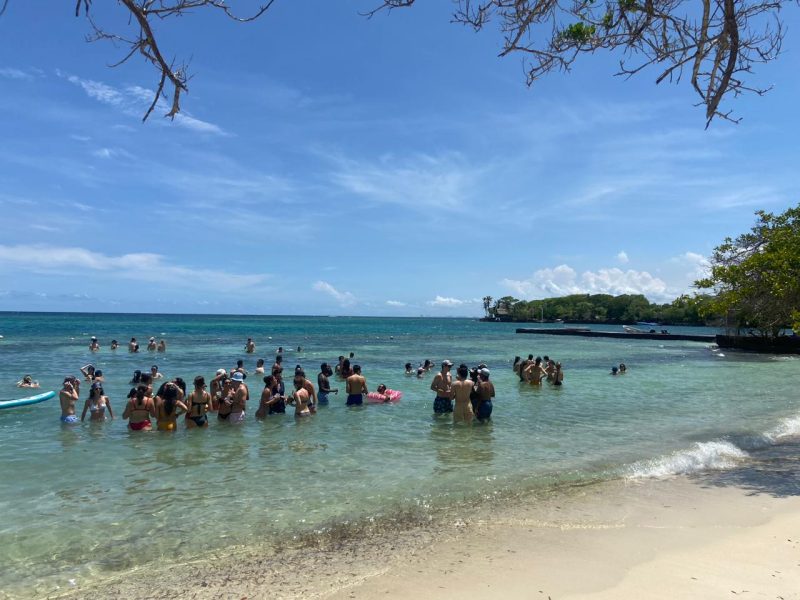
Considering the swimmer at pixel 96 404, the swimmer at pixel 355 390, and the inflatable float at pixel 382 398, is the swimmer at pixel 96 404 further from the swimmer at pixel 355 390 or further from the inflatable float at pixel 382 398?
the inflatable float at pixel 382 398

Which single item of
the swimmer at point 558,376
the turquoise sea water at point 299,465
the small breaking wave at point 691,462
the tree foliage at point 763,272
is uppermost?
the tree foliage at point 763,272

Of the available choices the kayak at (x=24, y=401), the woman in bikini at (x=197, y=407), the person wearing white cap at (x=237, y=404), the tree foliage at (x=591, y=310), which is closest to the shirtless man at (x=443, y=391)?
the person wearing white cap at (x=237, y=404)

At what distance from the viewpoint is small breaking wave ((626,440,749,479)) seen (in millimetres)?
7961

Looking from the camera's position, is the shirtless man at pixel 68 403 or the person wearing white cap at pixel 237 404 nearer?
the person wearing white cap at pixel 237 404

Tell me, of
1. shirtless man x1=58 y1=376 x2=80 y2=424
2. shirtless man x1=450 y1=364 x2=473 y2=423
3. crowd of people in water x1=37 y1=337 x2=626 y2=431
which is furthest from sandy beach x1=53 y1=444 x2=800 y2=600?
A: shirtless man x1=58 y1=376 x2=80 y2=424

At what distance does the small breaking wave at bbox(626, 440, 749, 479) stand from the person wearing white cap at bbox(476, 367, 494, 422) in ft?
11.3

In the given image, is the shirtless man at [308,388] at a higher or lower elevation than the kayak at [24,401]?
higher

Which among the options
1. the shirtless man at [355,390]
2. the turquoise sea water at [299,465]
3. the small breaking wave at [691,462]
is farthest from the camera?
the shirtless man at [355,390]

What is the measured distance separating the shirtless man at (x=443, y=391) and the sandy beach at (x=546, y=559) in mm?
5556

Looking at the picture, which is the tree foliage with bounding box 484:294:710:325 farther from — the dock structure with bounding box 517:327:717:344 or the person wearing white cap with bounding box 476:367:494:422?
the person wearing white cap with bounding box 476:367:494:422

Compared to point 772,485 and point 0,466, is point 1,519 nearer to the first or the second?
point 0,466

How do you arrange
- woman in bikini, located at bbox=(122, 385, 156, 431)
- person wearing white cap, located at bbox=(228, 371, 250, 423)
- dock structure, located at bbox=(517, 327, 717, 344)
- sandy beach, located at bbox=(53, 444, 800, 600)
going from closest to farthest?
1. sandy beach, located at bbox=(53, 444, 800, 600)
2. woman in bikini, located at bbox=(122, 385, 156, 431)
3. person wearing white cap, located at bbox=(228, 371, 250, 423)
4. dock structure, located at bbox=(517, 327, 717, 344)

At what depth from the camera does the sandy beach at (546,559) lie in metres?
4.30

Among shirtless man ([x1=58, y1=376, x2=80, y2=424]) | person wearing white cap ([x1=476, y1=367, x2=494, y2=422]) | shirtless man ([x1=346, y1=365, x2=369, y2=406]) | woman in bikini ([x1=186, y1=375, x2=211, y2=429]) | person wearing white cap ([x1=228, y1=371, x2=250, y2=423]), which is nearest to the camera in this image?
woman in bikini ([x1=186, y1=375, x2=211, y2=429])
